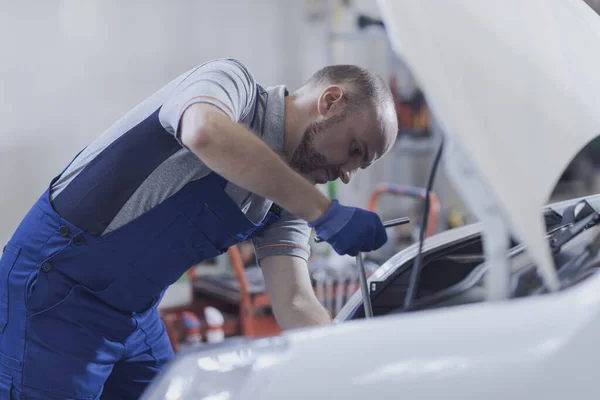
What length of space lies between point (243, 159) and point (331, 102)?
0.37m

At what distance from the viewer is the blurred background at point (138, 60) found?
3.10 meters

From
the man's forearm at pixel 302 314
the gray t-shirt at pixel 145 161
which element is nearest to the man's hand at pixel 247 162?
the gray t-shirt at pixel 145 161

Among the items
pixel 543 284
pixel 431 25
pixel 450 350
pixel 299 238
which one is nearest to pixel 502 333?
pixel 450 350

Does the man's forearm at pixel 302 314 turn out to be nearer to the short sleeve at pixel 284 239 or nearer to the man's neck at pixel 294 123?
the short sleeve at pixel 284 239

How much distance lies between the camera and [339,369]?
2.82ft

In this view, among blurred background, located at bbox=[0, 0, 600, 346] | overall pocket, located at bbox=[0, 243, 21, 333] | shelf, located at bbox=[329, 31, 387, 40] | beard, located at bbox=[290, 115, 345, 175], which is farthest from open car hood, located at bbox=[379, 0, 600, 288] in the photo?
shelf, located at bbox=[329, 31, 387, 40]

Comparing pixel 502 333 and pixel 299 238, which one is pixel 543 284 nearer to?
pixel 502 333

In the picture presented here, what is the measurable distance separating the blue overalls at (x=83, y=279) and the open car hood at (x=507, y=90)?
24.0 inches

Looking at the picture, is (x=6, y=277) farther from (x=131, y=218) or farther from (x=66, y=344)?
(x=131, y=218)

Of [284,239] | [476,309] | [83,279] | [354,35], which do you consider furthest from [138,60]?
[476,309]

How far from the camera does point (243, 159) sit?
1128 mm

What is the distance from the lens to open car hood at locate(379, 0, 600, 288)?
92 centimetres

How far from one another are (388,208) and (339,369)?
403cm

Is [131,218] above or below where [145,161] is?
below
